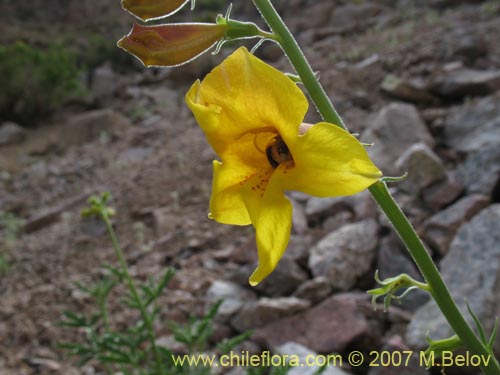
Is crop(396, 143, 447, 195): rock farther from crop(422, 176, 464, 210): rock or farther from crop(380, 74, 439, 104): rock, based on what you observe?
crop(380, 74, 439, 104): rock

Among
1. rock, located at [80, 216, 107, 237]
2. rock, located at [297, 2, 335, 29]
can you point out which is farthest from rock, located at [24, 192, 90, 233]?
rock, located at [297, 2, 335, 29]

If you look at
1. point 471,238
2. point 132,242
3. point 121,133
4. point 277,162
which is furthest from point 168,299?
point 121,133

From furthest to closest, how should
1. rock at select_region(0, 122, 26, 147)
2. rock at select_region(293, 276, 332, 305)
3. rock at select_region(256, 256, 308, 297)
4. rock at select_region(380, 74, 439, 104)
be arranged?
rock at select_region(0, 122, 26, 147), rock at select_region(380, 74, 439, 104), rock at select_region(256, 256, 308, 297), rock at select_region(293, 276, 332, 305)

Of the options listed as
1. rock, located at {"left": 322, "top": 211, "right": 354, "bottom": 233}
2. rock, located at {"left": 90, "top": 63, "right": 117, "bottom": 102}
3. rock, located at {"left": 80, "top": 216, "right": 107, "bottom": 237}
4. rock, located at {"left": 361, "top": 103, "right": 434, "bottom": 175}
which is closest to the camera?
rock, located at {"left": 322, "top": 211, "right": 354, "bottom": 233}

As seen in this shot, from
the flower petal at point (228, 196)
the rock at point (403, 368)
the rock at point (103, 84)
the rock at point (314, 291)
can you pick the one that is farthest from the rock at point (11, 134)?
the flower petal at point (228, 196)

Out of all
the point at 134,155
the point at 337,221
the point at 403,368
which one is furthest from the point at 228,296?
the point at 134,155

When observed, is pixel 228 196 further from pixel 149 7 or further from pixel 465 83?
pixel 465 83

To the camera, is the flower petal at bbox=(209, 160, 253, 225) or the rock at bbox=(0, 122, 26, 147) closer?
the flower petal at bbox=(209, 160, 253, 225)

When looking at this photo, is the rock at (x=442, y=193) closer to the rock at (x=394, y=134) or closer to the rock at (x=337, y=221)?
the rock at (x=337, y=221)
